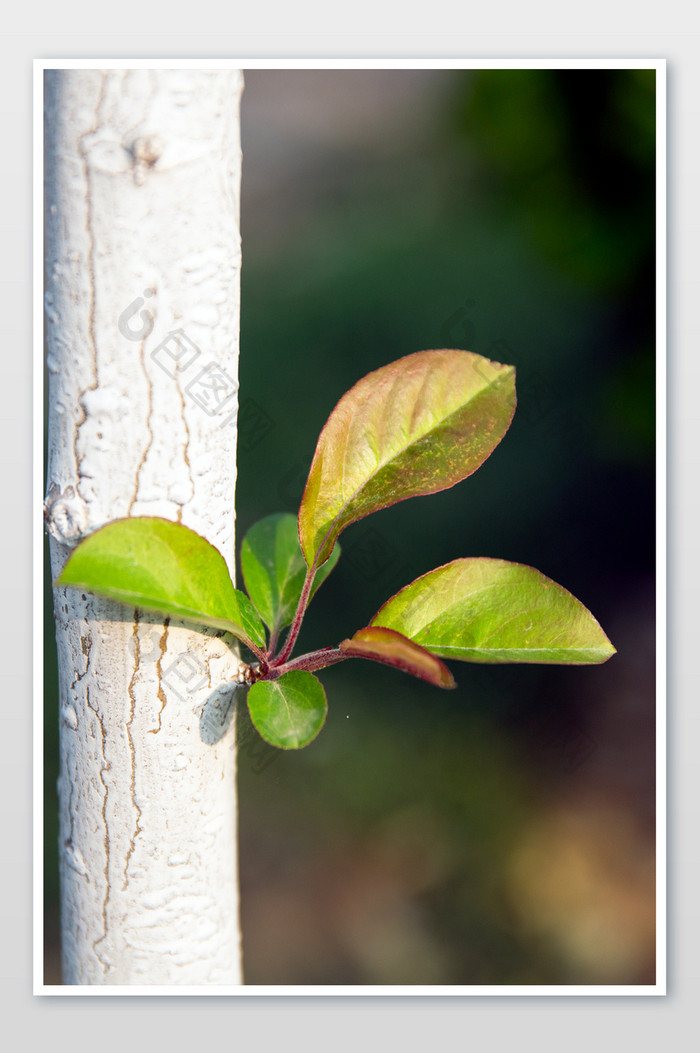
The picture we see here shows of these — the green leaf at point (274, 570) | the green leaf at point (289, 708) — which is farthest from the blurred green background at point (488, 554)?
the green leaf at point (289, 708)

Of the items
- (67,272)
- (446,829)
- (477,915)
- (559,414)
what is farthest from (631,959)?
(67,272)

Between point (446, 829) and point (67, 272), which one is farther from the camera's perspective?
point (446, 829)

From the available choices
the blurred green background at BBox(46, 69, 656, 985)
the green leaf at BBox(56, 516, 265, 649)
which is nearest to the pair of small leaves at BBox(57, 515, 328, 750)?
the green leaf at BBox(56, 516, 265, 649)

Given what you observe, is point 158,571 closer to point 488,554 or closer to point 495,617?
point 495,617

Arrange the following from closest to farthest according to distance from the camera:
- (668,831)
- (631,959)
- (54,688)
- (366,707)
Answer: (668,831) → (631,959) → (54,688) → (366,707)

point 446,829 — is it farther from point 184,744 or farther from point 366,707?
point 184,744

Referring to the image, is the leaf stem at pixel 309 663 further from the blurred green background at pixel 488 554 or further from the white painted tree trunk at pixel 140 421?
the blurred green background at pixel 488 554
